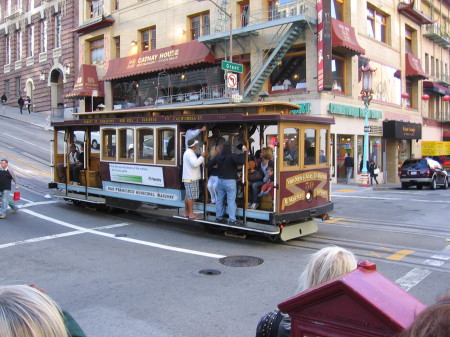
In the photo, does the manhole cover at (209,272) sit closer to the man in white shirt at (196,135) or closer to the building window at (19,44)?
the man in white shirt at (196,135)

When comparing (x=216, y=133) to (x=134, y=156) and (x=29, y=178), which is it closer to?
(x=134, y=156)

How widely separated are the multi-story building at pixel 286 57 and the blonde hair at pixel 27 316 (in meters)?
16.9

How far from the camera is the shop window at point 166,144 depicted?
34.8ft

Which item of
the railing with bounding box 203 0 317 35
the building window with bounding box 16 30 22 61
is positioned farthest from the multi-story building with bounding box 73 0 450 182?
the building window with bounding box 16 30 22 61

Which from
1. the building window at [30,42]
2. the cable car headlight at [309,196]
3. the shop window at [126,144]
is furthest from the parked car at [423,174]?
the building window at [30,42]

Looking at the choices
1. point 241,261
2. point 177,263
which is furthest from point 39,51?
point 241,261

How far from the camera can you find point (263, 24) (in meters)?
22.2

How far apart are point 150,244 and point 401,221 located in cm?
720

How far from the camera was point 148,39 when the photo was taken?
29922 mm

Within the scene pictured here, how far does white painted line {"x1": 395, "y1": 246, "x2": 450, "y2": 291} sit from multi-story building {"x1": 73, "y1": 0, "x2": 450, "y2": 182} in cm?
995

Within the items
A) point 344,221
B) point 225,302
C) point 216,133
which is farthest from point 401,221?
point 225,302

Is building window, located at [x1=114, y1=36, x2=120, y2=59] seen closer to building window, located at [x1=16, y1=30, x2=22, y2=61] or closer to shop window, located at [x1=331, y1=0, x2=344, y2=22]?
shop window, located at [x1=331, y1=0, x2=344, y2=22]

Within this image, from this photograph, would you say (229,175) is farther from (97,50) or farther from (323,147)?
(97,50)

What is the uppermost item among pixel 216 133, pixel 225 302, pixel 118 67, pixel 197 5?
pixel 197 5
